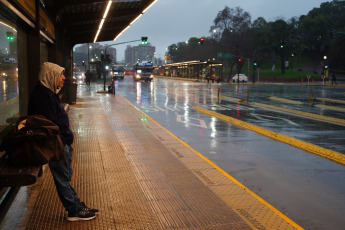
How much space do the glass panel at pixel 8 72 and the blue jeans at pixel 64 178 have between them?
2.26 meters

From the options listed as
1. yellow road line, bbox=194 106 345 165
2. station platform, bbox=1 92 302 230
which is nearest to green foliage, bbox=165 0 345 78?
yellow road line, bbox=194 106 345 165

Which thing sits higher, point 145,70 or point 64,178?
point 145,70

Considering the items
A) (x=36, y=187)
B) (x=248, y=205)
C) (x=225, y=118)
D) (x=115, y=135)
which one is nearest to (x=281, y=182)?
(x=248, y=205)

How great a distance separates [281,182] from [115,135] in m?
5.31

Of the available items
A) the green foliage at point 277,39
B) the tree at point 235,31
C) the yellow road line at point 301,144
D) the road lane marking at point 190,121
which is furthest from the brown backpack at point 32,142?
the tree at point 235,31

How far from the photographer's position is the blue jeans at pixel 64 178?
421 cm

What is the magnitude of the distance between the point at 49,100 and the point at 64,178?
0.95 meters

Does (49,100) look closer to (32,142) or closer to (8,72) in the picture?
(32,142)

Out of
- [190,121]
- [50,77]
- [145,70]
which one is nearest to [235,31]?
[145,70]

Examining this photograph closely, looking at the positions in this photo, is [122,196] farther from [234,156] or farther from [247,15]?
[247,15]

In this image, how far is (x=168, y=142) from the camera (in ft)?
32.0

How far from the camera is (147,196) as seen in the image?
17.5 ft

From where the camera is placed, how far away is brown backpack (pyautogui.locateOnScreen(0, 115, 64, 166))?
3.71 metres

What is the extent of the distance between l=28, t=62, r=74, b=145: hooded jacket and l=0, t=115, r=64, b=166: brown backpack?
0.68ft
